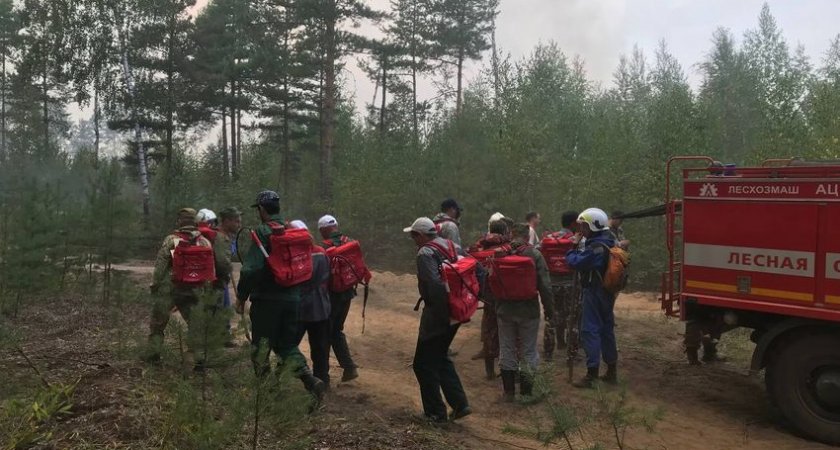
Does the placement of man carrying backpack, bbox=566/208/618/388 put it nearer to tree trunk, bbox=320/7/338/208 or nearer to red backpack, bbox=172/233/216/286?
red backpack, bbox=172/233/216/286

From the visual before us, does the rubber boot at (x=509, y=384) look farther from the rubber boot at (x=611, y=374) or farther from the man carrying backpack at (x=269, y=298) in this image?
the man carrying backpack at (x=269, y=298)

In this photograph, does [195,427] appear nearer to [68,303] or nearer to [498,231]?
[498,231]

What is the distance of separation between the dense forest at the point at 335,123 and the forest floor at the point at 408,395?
4479mm

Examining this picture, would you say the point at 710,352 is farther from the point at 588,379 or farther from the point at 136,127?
the point at 136,127

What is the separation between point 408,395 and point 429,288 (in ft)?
6.15

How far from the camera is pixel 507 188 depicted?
821 inches

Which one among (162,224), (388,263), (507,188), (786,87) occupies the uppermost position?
(786,87)

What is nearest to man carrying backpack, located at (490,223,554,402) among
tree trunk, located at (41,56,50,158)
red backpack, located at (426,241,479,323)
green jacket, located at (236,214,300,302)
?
red backpack, located at (426,241,479,323)

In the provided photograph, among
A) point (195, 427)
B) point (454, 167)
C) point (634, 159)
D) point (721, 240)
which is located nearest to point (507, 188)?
point (454, 167)

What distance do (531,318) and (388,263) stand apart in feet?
50.7

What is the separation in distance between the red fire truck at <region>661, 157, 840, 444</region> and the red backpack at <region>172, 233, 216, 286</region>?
507cm

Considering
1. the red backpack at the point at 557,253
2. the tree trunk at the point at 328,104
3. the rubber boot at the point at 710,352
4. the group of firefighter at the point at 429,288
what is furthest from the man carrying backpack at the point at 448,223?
the tree trunk at the point at 328,104

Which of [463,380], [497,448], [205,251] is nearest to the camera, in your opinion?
[497,448]

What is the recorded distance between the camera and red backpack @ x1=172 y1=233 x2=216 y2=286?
617 centimetres
